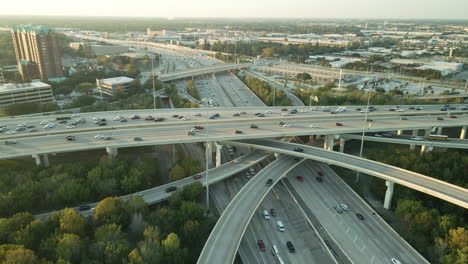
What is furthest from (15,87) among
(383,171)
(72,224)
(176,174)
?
(383,171)

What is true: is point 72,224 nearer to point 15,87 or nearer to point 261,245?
point 261,245

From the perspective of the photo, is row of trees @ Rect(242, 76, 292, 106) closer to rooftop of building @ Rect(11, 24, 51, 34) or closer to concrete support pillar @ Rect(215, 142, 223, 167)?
concrete support pillar @ Rect(215, 142, 223, 167)

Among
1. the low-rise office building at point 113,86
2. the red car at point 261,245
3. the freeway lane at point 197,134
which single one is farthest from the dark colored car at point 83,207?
the low-rise office building at point 113,86

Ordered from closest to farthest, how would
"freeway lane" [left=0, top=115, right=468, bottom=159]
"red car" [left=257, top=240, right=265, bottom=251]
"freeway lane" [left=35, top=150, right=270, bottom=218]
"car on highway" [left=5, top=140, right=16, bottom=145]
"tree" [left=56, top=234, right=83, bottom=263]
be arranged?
"tree" [left=56, top=234, right=83, bottom=263]
"red car" [left=257, top=240, right=265, bottom=251]
"freeway lane" [left=35, top=150, right=270, bottom=218]
"freeway lane" [left=0, top=115, right=468, bottom=159]
"car on highway" [left=5, top=140, right=16, bottom=145]

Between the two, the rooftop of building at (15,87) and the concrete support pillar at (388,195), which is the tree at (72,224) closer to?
the concrete support pillar at (388,195)

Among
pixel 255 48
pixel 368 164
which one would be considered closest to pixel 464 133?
pixel 368 164

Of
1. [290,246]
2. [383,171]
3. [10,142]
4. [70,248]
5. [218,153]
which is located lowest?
[290,246]

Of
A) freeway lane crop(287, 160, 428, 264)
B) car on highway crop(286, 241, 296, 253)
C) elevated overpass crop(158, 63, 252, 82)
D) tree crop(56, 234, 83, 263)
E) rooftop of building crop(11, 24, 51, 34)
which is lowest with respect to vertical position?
car on highway crop(286, 241, 296, 253)

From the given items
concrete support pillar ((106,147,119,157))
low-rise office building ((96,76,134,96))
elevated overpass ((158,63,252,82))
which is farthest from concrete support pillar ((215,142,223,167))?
elevated overpass ((158,63,252,82))
